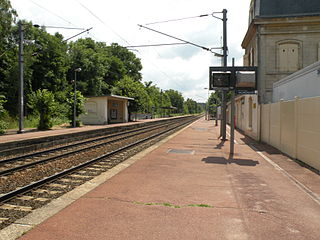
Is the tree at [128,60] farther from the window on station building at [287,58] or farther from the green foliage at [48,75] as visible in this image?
the window on station building at [287,58]

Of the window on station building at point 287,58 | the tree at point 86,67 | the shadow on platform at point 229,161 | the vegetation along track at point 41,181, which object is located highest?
the tree at point 86,67

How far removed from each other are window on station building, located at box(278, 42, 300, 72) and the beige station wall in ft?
16.6

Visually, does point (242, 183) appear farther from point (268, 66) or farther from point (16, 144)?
point (268, 66)

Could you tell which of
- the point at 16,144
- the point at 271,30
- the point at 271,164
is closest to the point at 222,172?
the point at 271,164

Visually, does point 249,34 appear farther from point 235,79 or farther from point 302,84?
point 235,79

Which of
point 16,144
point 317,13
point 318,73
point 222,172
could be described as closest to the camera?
point 222,172

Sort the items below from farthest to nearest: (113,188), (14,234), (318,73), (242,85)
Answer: (242,85)
(318,73)
(113,188)
(14,234)

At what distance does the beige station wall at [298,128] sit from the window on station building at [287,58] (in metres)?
5.06

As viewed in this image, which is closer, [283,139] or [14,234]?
[14,234]

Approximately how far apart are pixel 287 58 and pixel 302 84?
253 inches

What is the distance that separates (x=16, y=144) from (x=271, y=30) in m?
15.7

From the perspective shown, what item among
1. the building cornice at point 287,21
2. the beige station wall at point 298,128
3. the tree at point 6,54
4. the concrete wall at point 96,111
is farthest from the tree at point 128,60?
the beige station wall at point 298,128

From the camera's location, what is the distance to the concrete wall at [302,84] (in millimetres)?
9522

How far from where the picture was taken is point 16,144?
40.6 feet
